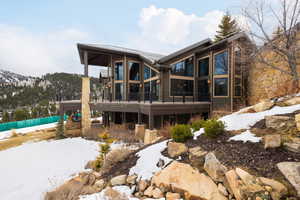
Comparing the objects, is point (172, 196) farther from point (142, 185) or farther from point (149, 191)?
point (142, 185)

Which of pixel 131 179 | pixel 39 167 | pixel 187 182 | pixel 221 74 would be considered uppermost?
pixel 221 74

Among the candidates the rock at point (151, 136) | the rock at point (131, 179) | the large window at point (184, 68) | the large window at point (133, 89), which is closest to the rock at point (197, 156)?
the rock at point (131, 179)

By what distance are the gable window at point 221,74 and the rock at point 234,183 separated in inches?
422

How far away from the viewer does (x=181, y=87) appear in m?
14.5

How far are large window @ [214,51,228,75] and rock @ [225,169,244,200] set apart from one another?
451 inches

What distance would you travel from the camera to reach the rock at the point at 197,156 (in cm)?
434

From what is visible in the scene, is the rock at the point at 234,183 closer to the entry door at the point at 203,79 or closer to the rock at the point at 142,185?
the rock at the point at 142,185

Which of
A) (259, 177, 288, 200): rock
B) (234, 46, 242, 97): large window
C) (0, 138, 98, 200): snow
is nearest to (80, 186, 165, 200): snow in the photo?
(0, 138, 98, 200): snow

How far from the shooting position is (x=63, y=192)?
15.0 feet

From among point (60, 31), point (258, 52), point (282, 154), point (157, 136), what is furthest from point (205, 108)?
point (60, 31)

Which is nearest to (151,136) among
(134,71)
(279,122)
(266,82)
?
(279,122)

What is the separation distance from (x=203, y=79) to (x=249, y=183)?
41.4 ft

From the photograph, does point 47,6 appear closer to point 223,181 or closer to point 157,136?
point 157,136

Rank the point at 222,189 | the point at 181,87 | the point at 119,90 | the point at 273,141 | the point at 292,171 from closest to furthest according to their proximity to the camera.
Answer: the point at 292,171
the point at 222,189
the point at 273,141
the point at 181,87
the point at 119,90
